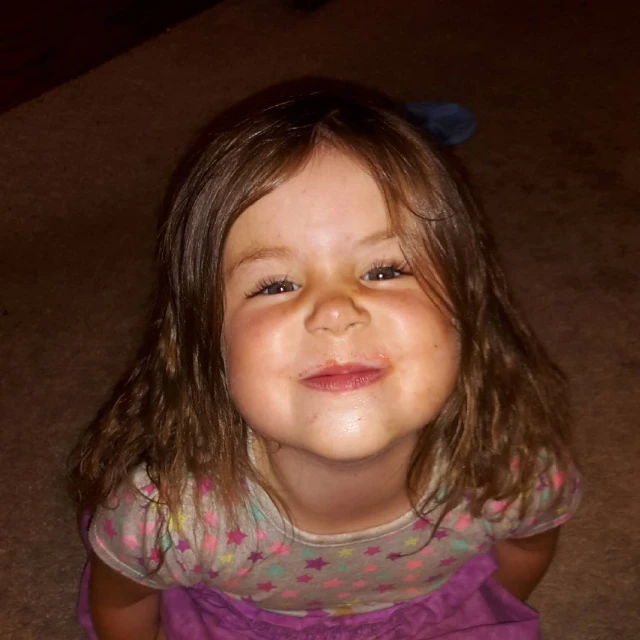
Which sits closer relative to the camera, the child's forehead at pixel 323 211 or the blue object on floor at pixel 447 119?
the child's forehead at pixel 323 211

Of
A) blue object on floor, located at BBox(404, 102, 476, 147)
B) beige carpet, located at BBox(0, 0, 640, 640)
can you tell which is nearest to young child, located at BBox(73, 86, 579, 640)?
beige carpet, located at BBox(0, 0, 640, 640)

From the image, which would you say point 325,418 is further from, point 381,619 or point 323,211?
point 381,619

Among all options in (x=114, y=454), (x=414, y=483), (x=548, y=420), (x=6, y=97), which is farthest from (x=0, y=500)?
(x=6, y=97)

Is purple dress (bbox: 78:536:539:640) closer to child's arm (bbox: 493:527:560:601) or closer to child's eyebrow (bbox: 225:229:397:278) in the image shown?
child's arm (bbox: 493:527:560:601)

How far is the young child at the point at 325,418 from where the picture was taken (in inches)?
27.1

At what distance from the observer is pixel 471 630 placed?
3.15 feet

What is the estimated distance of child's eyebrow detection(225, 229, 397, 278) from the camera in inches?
27.2

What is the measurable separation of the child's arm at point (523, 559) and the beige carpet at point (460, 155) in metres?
0.07

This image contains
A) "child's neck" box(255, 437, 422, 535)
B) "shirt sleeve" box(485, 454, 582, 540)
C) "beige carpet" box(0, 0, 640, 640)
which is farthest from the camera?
"beige carpet" box(0, 0, 640, 640)

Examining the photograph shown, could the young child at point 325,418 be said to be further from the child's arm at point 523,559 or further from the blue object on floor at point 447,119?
the blue object on floor at point 447,119

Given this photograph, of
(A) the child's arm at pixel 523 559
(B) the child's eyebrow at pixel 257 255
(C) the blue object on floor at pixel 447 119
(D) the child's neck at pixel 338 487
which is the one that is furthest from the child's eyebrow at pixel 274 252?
(C) the blue object on floor at pixel 447 119

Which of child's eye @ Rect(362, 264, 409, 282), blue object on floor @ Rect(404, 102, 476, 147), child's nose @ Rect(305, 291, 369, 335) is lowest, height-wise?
child's nose @ Rect(305, 291, 369, 335)

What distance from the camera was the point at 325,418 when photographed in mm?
674

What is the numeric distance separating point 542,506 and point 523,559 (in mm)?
126
